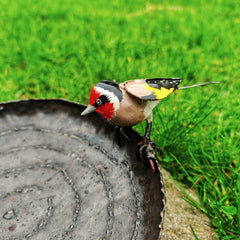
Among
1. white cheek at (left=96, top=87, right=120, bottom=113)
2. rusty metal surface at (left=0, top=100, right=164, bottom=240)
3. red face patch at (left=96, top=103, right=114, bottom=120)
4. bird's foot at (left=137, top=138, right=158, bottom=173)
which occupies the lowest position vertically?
rusty metal surface at (left=0, top=100, right=164, bottom=240)

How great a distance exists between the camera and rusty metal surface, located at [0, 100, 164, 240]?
4.11 ft

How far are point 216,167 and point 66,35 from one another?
2280mm

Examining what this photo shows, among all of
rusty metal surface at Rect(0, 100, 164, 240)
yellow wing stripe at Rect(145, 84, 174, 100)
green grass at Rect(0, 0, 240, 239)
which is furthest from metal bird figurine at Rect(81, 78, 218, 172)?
green grass at Rect(0, 0, 240, 239)

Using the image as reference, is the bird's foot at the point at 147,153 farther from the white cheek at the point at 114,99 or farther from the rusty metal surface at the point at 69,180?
the white cheek at the point at 114,99

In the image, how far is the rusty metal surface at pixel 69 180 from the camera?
1.25 m

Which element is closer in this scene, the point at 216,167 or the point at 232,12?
the point at 216,167

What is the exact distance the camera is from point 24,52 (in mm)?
2986

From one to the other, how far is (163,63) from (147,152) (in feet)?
5.32

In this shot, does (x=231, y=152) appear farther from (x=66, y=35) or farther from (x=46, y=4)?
(x=46, y=4)

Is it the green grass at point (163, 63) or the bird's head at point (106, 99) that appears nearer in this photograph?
the bird's head at point (106, 99)

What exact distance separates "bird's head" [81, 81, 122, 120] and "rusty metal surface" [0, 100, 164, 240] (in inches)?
11.0

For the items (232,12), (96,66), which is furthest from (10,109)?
(232,12)

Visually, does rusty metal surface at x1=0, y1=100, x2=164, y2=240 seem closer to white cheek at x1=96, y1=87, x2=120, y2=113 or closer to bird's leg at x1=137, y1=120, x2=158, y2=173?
bird's leg at x1=137, y1=120, x2=158, y2=173

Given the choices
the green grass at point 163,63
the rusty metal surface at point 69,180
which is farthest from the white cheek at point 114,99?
the green grass at point 163,63
